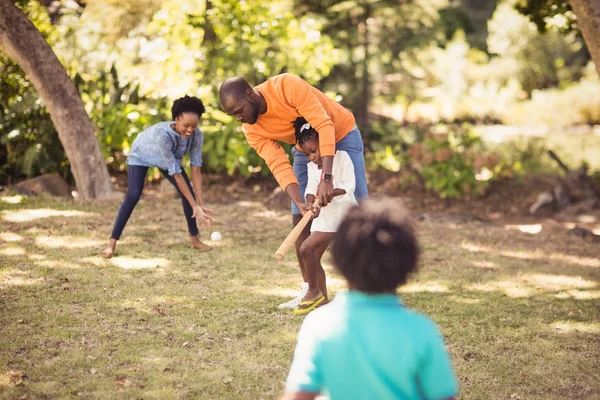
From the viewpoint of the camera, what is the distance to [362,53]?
13.9m

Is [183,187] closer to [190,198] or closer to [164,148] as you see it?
[190,198]

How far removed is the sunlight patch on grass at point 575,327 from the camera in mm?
4789

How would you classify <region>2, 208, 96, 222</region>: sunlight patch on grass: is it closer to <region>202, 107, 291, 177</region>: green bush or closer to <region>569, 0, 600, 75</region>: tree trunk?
<region>202, 107, 291, 177</region>: green bush

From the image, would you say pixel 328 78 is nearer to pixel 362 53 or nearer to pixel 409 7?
pixel 362 53

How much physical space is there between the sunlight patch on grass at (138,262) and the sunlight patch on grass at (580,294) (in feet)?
11.2

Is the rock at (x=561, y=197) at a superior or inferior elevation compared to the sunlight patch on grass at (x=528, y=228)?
superior

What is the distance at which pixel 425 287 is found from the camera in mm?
5715

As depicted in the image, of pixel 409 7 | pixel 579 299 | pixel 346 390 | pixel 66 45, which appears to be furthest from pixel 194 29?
pixel 346 390

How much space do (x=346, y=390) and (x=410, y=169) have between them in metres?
9.09

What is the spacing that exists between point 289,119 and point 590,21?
122 inches

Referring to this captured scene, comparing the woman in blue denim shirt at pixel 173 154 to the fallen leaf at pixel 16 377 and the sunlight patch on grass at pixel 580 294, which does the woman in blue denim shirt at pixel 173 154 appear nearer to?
the fallen leaf at pixel 16 377

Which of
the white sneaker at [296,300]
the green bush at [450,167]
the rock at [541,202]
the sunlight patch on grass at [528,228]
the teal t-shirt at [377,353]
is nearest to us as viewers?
the teal t-shirt at [377,353]

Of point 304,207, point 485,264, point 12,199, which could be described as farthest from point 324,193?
point 12,199

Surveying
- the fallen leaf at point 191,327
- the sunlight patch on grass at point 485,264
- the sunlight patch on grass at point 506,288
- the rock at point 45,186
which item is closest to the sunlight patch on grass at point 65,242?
the rock at point 45,186
